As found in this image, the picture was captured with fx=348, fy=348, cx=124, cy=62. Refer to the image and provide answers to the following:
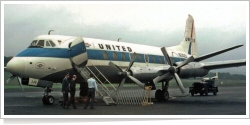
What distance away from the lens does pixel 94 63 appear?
63.8ft

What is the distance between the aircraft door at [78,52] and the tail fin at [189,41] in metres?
10.4

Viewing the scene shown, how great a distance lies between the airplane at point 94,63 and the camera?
17.5 meters

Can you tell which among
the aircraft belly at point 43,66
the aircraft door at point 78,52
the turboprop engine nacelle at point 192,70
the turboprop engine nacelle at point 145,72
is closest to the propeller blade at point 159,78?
the turboprop engine nacelle at point 145,72

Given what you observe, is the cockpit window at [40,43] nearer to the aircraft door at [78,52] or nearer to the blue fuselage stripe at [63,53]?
the blue fuselage stripe at [63,53]

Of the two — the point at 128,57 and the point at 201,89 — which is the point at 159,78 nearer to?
the point at 128,57

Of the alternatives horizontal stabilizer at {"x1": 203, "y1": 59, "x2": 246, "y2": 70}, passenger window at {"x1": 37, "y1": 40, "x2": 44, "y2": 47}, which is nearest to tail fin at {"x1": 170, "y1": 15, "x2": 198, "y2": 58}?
horizontal stabilizer at {"x1": 203, "y1": 59, "x2": 246, "y2": 70}

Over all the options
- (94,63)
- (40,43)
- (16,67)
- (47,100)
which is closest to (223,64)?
(94,63)

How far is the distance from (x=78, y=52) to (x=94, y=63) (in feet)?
3.93

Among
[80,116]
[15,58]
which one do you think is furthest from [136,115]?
[15,58]

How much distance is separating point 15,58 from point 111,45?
19.7ft

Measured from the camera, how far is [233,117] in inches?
571

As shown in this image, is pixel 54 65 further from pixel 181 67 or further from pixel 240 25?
pixel 240 25

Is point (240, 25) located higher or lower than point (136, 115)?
higher

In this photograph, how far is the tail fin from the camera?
1097 inches
